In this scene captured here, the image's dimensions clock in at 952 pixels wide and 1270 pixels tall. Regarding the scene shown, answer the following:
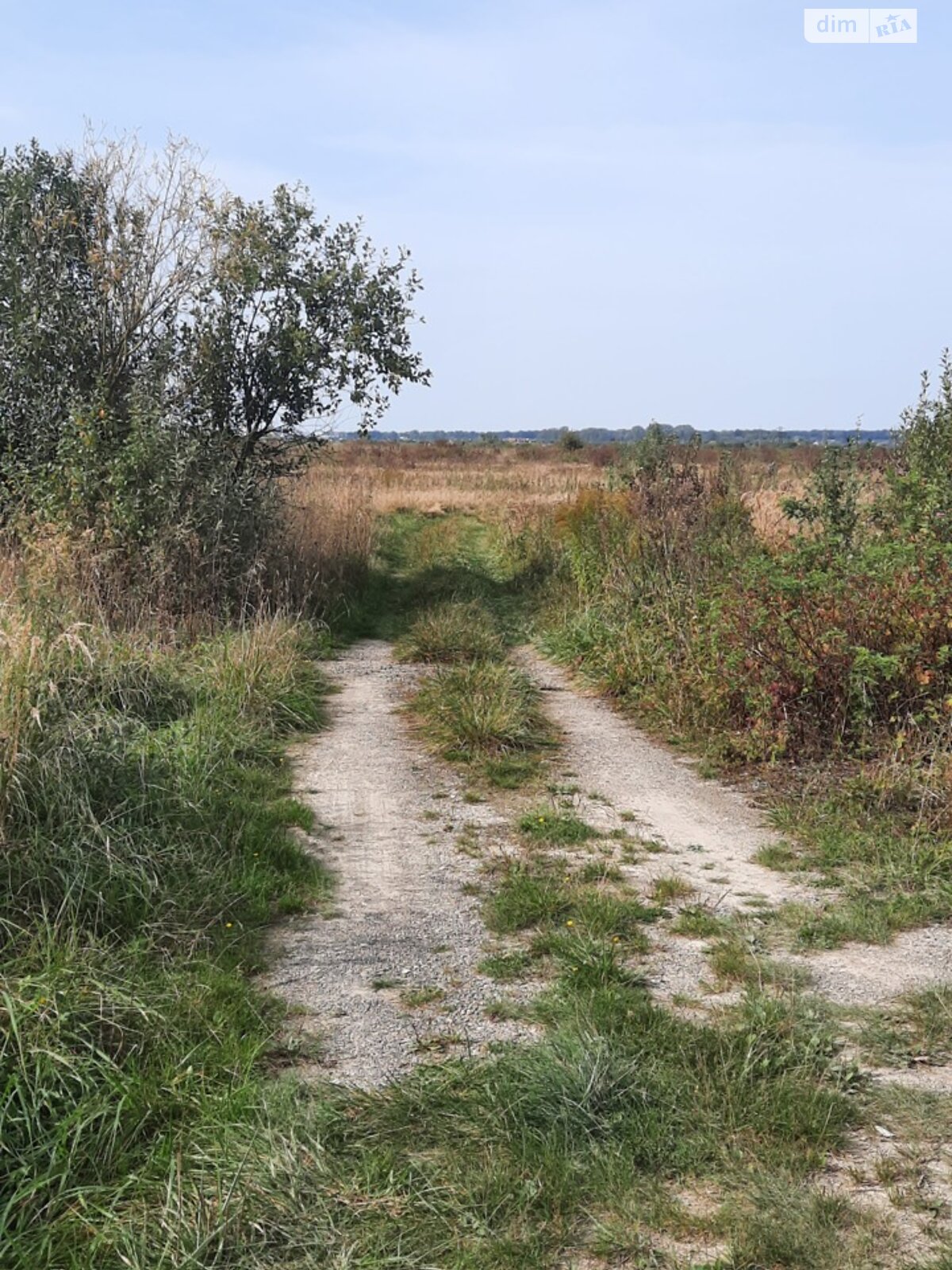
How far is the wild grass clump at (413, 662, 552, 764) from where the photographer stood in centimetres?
782

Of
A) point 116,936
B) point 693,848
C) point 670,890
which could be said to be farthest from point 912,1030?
point 116,936

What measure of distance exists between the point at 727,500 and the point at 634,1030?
9.21 meters

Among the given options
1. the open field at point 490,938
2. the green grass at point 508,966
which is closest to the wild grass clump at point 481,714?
the open field at point 490,938

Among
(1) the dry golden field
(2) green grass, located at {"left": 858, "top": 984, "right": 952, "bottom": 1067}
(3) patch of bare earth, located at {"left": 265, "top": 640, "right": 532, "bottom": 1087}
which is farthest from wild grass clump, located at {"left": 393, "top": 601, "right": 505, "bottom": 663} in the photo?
(2) green grass, located at {"left": 858, "top": 984, "right": 952, "bottom": 1067}

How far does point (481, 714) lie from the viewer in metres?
8.09

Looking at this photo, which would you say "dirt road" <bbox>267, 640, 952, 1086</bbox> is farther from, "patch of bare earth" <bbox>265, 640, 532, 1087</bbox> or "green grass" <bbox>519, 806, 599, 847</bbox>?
"green grass" <bbox>519, 806, 599, 847</bbox>

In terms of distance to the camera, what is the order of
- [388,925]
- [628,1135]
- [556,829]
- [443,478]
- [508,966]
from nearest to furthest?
[628,1135]
[508,966]
[388,925]
[556,829]
[443,478]

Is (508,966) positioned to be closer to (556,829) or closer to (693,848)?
(556,829)

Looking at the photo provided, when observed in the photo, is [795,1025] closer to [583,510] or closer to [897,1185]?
[897,1185]

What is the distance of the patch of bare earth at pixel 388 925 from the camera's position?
12.8 feet

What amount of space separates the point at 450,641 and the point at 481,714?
303 centimetres

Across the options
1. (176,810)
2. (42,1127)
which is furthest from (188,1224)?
(176,810)

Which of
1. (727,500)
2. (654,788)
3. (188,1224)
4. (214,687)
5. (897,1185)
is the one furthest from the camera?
(727,500)

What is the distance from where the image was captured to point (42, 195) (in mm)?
12477
